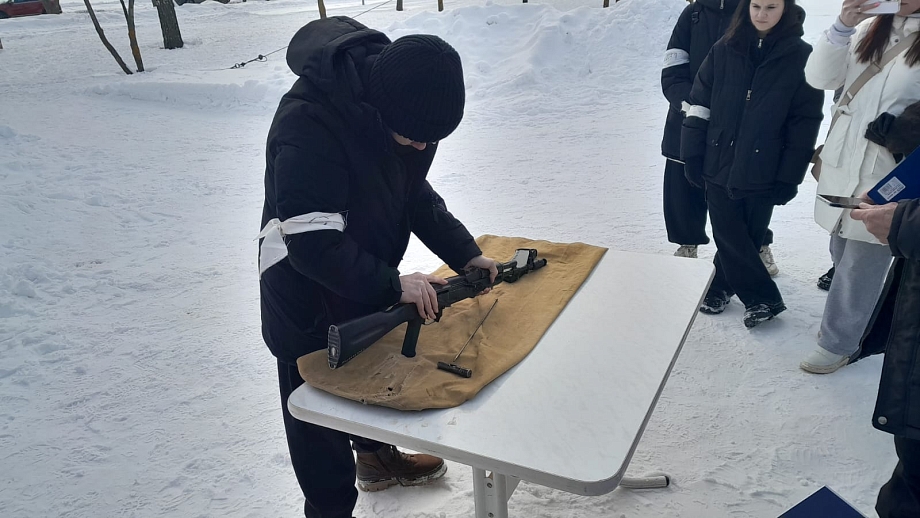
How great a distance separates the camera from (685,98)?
11.5ft

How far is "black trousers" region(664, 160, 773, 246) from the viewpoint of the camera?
3680 millimetres

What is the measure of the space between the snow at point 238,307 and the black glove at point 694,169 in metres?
0.75

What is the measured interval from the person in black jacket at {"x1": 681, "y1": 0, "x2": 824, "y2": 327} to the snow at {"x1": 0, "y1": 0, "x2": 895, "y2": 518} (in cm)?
40

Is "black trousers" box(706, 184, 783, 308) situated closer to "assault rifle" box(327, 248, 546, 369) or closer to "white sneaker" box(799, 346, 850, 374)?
"white sneaker" box(799, 346, 850, 374)

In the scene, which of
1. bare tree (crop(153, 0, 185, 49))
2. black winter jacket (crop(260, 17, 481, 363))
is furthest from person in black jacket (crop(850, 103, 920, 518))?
bare tree (crop(153, 0, 185, 49))

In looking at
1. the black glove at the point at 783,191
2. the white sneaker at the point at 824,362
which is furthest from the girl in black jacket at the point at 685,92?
the white sneaker at the point at 824,362

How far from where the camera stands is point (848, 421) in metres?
2.64

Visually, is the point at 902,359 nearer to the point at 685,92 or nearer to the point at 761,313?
the point at 761,313

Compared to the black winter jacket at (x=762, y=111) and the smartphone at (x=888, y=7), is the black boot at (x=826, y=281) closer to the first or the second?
the black winter jacket at (x=762, y=111)

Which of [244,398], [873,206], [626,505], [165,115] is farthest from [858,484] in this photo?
[165,115]

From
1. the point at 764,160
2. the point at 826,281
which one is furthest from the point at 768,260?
the point at 764,160

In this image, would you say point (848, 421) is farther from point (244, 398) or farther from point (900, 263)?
point (244, 398)

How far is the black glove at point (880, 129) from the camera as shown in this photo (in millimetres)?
2359

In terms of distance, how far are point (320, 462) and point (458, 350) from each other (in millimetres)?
626
